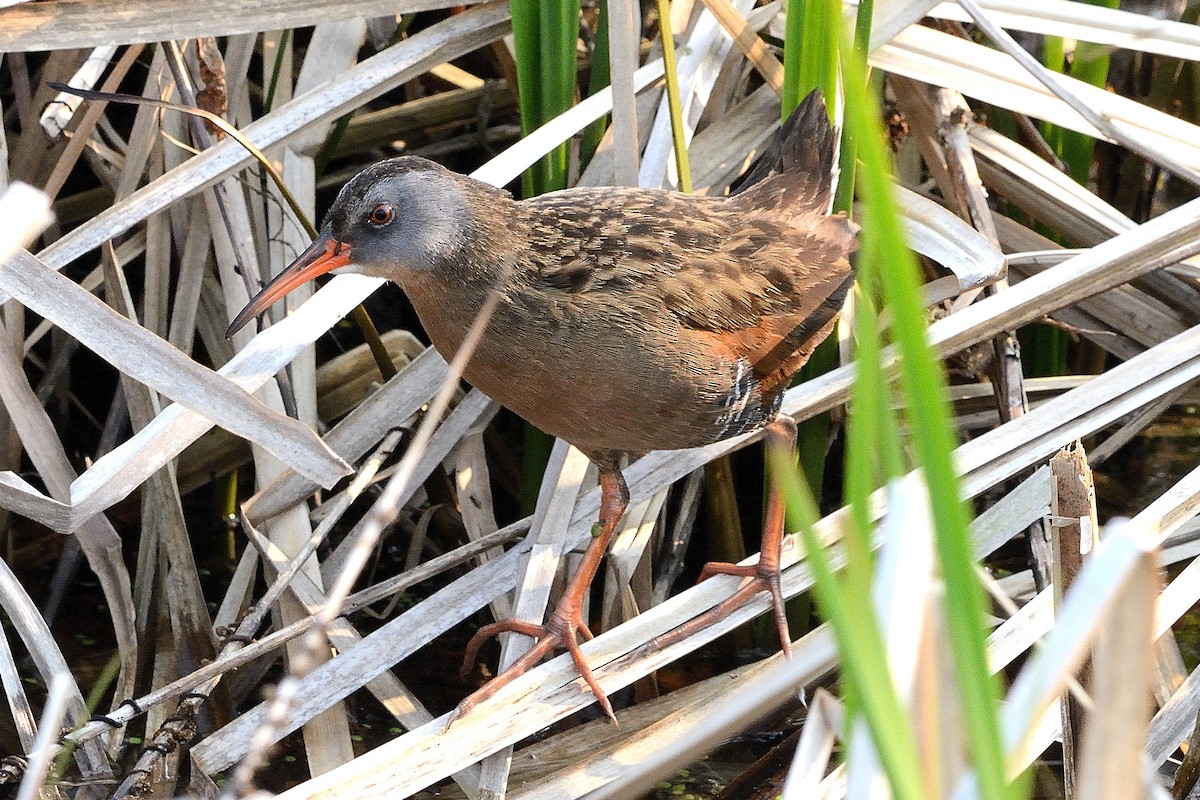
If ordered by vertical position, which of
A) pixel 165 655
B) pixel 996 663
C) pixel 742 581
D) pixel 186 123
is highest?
pixel 186 123

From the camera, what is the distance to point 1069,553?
1566mm

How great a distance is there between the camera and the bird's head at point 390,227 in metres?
2.02

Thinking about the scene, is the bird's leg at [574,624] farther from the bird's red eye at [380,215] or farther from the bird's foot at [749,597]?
the bird's red eye at [380,215]

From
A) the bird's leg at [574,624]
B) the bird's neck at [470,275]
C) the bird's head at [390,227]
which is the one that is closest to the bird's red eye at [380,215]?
the bird's head at [390,227]

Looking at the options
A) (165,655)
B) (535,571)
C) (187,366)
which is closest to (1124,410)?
(535,571)

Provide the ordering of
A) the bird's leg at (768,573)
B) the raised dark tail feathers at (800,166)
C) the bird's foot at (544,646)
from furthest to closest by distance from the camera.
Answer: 1. the raised dark tail feathers at (800,166)
2. the bird's leg at (768,573)
3. the bird's foot at (544,646)

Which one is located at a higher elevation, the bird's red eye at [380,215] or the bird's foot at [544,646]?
the bird's red eye at [380,215]

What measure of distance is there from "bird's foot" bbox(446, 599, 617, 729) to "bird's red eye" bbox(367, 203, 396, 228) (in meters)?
0.67

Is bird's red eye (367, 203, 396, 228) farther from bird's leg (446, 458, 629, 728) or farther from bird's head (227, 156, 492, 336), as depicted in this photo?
bird's leg (446, 458, 629, 728)

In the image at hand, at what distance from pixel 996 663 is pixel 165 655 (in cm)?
141

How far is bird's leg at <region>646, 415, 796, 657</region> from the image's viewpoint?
2100mm

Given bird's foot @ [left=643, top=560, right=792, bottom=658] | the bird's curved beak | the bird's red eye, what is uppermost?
the bird's red eye

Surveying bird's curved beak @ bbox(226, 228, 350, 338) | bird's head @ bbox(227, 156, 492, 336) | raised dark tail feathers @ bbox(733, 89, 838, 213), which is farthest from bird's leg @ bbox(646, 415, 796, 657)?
bird's curved beak @ bbox(226, 228, 350, 338)

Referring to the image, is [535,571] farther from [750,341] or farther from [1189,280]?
[1189,280]
